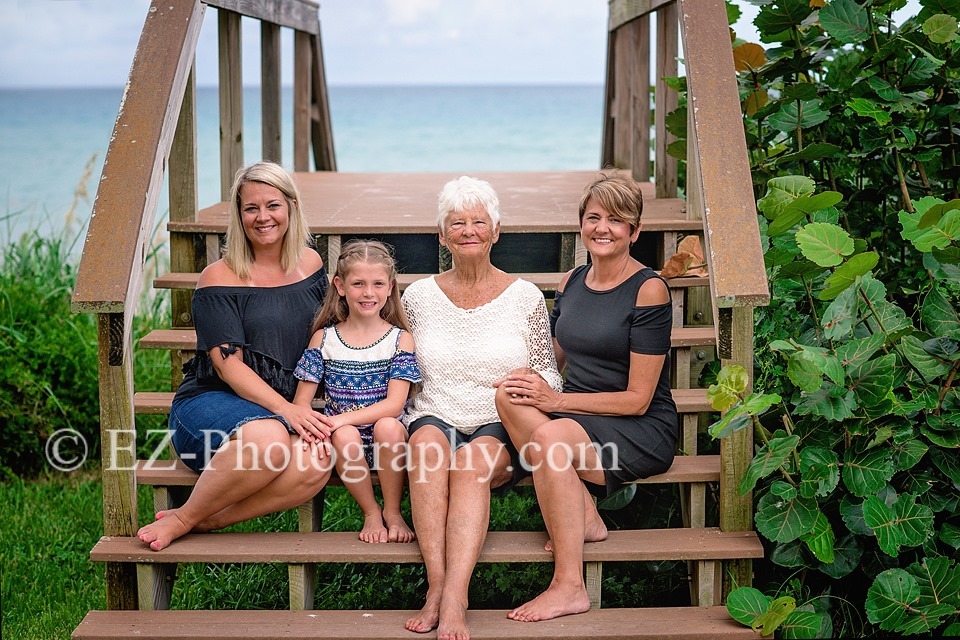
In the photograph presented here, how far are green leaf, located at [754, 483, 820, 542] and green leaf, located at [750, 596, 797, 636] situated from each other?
5.4 inches

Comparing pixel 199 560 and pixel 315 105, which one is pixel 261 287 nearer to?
pixel 199 560

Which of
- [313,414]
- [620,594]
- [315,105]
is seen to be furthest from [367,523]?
[315,105]

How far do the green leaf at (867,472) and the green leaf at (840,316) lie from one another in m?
0.25

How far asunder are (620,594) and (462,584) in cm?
76

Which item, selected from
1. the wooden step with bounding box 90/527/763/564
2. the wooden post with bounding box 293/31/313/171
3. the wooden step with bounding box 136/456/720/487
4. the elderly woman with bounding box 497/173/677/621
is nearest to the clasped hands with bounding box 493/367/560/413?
the elderly woman with bounding box 497/173/677/621

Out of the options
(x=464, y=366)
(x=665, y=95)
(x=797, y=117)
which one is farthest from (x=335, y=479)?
(x=665, y=95)

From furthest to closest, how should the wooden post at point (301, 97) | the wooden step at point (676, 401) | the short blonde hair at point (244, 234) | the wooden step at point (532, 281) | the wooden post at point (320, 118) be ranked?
the wooden post at point (320, 118) → the wooden post at point (301, 97) → the wooden step at point (532, 281) → the wooden step at point (676, 401) → the short blonde hair at point (244, 234)

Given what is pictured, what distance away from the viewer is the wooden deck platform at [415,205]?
328 centimetres

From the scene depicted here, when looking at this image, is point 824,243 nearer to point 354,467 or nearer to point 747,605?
point 747,605

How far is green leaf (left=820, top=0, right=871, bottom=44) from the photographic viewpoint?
9.09 feet

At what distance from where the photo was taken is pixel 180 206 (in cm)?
325

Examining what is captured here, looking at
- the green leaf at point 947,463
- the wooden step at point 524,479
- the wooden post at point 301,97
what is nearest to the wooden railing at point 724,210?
the wooden step at point 524,479

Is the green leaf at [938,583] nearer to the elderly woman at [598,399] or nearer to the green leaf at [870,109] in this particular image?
the elderly woman at [598,399]

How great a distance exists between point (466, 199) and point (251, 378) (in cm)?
72
